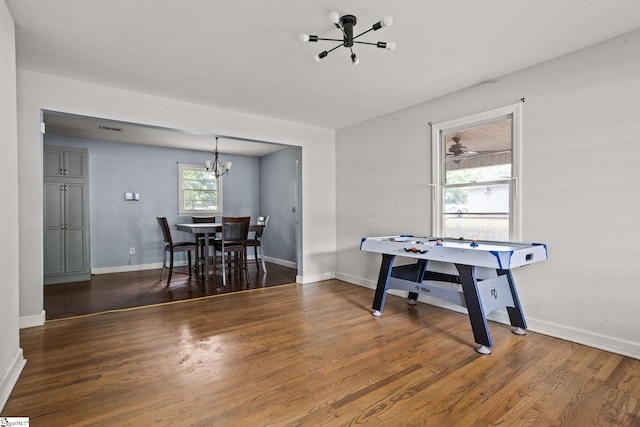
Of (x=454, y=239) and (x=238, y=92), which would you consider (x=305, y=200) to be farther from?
(x=454, y=239)

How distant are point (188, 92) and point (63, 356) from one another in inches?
107

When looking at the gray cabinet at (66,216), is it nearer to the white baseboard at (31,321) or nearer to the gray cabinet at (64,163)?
the gray cabinet at (64,163)

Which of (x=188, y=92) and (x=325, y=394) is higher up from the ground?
(x=188, y=92)

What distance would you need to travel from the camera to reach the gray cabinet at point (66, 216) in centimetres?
491

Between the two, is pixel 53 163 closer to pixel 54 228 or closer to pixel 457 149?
pixel 54 228

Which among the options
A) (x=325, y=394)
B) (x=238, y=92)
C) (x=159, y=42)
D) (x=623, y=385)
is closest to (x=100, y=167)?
(x=238, y=92)

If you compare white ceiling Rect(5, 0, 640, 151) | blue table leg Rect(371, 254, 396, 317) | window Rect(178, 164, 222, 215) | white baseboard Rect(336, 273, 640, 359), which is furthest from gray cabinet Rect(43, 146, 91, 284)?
white baseboard Rect(336, 273, 640, 359)

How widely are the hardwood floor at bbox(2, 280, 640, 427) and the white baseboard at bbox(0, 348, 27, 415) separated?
45 mm

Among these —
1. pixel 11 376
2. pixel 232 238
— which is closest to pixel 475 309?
pixel 11 376

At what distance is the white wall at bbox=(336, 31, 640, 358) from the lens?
8.07ft

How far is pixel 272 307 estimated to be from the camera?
12.2 feet

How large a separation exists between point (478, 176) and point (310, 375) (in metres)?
2.62

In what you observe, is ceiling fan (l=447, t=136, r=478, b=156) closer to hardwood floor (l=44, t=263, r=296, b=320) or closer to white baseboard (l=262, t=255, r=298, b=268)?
hardwood floor (l=44, t=263, r=296, b=320)

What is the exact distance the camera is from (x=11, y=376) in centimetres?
→ 203
